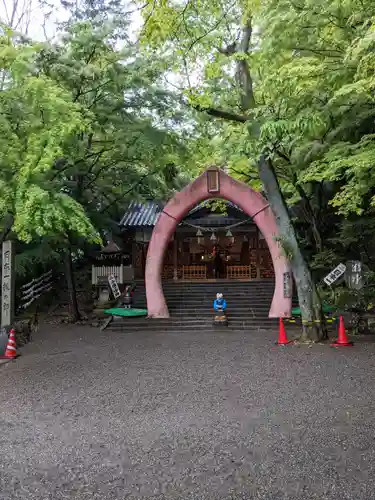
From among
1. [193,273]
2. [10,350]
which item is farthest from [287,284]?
[10,350]

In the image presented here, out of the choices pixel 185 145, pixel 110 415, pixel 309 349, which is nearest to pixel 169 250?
pixel 185 145

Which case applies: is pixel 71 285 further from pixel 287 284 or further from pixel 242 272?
pixel 242 272

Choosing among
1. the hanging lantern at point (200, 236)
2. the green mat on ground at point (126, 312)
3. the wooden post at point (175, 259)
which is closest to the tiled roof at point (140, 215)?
the wooden post at point (175, 259)

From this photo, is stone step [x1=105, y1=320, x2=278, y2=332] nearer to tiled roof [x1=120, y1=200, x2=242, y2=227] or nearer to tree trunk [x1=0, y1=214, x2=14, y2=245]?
tree trunk [x1=0, y1=214, x2=14, y2=245]

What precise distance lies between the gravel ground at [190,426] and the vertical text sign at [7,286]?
1.95 metres

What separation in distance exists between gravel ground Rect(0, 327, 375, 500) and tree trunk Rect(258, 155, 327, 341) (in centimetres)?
154

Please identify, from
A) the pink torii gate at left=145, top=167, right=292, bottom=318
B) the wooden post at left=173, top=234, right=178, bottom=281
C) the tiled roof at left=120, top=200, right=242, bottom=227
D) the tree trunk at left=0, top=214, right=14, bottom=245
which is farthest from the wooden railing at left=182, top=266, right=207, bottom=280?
the tree trunk at left=0, top=214, right=14, bottom=245

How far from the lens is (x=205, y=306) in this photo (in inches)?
625

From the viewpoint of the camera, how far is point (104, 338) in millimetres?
12016

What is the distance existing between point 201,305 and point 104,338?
5.10m

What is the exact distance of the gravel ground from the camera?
3.60 m

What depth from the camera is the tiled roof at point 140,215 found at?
20.1 m

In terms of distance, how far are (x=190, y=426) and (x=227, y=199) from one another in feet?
33.5

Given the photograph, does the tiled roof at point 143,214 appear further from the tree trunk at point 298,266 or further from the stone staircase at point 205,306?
the tree trunk at point 298,266
